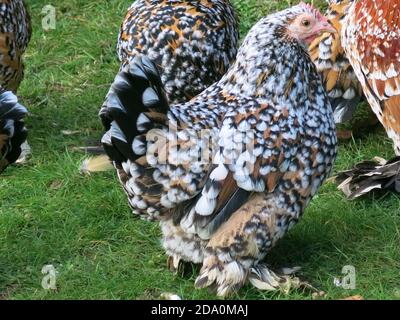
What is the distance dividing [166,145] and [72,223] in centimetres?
114

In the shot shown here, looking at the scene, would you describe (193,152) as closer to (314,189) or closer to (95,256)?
(314,189)

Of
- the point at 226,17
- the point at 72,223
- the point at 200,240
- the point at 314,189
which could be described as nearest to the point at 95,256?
the point at 72,223

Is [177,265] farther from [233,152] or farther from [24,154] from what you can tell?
[24,154]

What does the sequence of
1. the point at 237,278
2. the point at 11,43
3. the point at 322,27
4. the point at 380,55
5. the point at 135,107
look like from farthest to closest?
the point at 11,43
the point at 380,55
the point at 322,27
the point at 237,278
the point at 135,107

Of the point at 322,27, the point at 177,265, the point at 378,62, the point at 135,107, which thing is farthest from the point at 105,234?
the point at 378,62

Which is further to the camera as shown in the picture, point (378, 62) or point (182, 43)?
point (182, 43)

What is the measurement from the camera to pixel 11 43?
18.4 feet

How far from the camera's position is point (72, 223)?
5047mm

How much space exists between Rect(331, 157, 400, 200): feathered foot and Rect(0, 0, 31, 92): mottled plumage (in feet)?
6.59

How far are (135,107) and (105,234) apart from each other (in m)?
1.12

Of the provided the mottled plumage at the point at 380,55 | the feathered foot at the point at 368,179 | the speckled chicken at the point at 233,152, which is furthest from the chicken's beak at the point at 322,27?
the feathered foot at the point at 368,179

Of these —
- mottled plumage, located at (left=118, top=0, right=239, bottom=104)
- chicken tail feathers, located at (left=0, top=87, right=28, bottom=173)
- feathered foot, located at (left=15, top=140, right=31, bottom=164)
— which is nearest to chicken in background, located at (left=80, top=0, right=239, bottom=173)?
mottled plumage, located at (left=118, top=0, right=239, bottom=104)

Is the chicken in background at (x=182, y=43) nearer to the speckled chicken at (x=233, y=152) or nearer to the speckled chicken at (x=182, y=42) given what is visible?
the speckled chicken at (x=182, y=42)

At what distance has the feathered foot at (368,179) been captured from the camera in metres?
5.12
